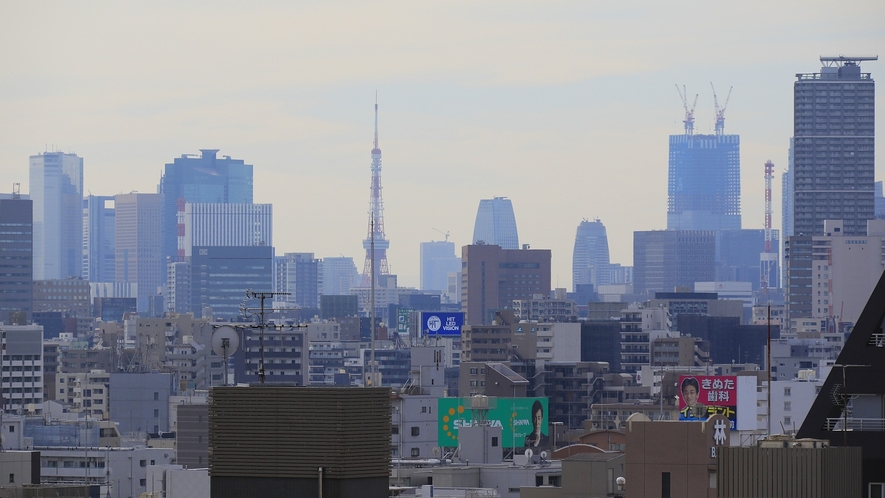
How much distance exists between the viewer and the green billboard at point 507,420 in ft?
244

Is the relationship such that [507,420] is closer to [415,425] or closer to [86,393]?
[415,425]

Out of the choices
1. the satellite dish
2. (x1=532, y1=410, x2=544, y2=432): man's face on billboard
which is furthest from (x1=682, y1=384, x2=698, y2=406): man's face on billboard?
the satellite dish

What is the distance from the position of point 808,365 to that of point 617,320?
897 inches

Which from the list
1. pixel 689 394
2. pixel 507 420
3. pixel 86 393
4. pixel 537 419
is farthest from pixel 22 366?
pixel 689 394

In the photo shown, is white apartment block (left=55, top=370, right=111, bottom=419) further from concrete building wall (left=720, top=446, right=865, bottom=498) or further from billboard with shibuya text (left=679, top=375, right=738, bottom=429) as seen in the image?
concrete building wall (left=720, top=446, right=865, bottom=498)

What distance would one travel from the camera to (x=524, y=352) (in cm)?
14562

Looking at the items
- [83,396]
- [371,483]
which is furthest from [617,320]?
[371,483]

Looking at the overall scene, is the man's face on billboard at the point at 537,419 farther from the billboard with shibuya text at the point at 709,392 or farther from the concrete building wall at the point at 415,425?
the billboard with shibuya text at the point at 709,392

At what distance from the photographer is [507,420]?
79125mm

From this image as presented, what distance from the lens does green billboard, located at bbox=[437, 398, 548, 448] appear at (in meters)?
74.3

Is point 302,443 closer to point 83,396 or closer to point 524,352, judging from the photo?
point 83,396

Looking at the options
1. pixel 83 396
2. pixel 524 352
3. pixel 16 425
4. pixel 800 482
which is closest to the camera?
pixel 800 482

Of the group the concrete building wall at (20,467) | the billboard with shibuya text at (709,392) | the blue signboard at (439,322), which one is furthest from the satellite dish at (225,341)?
the blue signboard at (439,322)

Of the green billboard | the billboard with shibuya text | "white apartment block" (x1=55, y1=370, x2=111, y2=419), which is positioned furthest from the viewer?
"white apartment block" (x1=55, y1=370, x2=111, y2=419)
